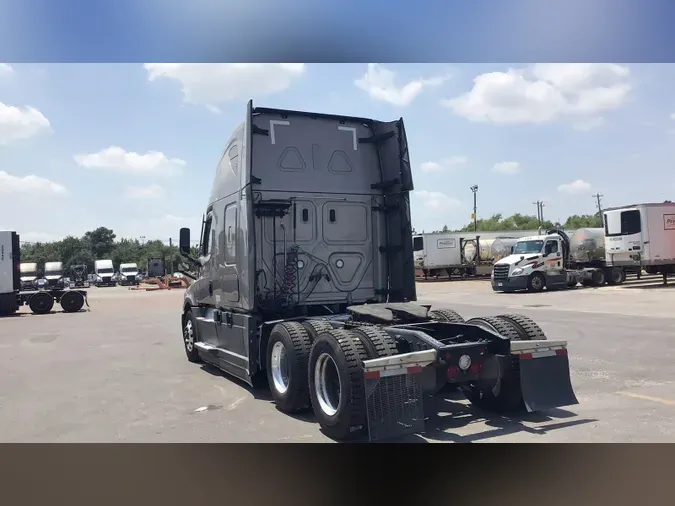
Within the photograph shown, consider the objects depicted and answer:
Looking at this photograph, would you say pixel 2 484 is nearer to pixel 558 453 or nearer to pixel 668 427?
pixel 558 453

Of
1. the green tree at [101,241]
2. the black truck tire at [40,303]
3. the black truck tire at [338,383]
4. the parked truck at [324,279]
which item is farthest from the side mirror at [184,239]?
the green tree at [101,241]

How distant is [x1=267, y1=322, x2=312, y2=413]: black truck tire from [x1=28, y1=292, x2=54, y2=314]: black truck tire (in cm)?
2289

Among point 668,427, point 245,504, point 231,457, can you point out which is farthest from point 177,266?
point 668,427

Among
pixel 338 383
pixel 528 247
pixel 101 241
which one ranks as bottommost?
pixel 338 383

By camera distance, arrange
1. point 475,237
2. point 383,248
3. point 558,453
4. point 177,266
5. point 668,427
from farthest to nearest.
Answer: point 475,237 → point 177,266 → point 383,248 → point 668,427 → point 558,453

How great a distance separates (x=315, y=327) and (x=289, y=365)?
1.78 ft

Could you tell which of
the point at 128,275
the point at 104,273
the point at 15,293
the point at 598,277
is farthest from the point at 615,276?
the point at 104,273

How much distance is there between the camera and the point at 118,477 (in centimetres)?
487

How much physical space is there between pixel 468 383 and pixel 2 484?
177 inches

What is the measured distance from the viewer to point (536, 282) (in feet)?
92.5

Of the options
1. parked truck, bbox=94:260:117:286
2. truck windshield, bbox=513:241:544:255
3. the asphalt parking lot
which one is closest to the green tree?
parked truck, bbox=94:260:117:286

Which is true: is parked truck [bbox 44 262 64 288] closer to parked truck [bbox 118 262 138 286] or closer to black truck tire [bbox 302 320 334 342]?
parked truck [bbox 118 262 138 286]

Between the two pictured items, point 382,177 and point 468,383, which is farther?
point 382,177

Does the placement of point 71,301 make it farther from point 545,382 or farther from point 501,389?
point 545,382
